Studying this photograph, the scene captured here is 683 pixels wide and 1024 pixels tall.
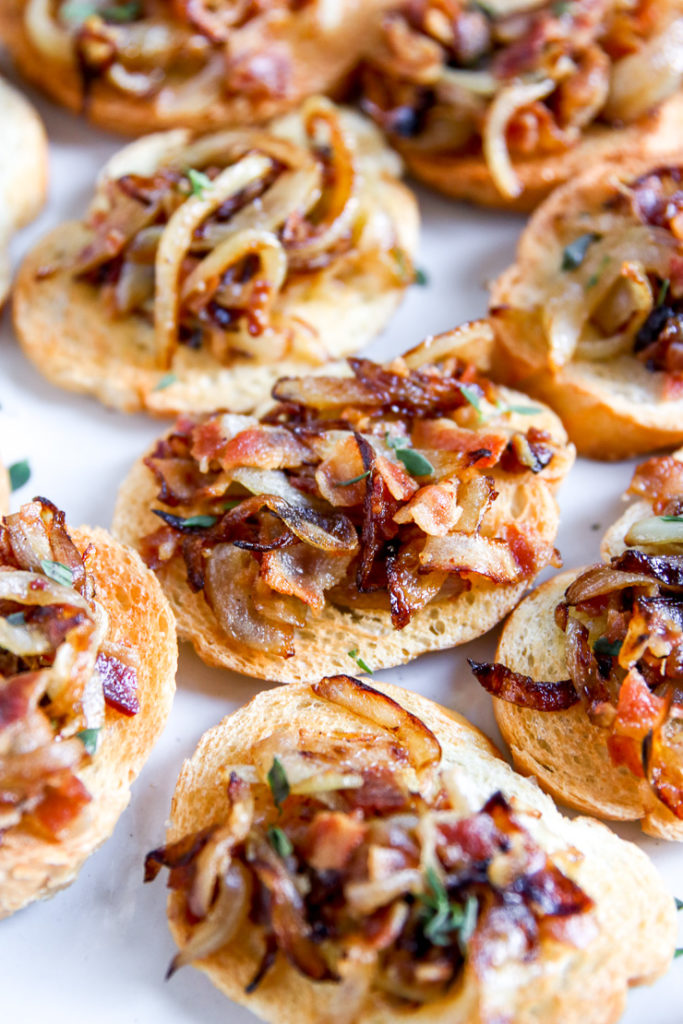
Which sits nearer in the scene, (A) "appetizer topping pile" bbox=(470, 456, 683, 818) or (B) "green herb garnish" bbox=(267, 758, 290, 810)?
(B) "green herb garnish" bbox=(267, 758, 290, 810)

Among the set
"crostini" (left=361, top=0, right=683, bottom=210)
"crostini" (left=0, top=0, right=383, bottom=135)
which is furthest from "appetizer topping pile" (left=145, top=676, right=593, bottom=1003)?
"crostini" (left=0, top=0, right=383, bottom=135)

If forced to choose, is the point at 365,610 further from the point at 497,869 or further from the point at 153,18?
the point at 153,18

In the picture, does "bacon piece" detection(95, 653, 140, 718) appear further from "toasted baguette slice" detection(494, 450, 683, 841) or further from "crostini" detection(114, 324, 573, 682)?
"toasted baguette slice" detection(494, 450, 683, 841)

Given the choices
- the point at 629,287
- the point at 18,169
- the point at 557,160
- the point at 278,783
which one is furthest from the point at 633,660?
the point at 18,169

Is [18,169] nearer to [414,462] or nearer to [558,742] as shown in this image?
[414,462]

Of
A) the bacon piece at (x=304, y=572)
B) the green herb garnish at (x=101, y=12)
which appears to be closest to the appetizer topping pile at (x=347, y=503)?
the bacon piece at (x=304, y=572)

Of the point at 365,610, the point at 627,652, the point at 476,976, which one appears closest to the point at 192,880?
the point at 476,976
